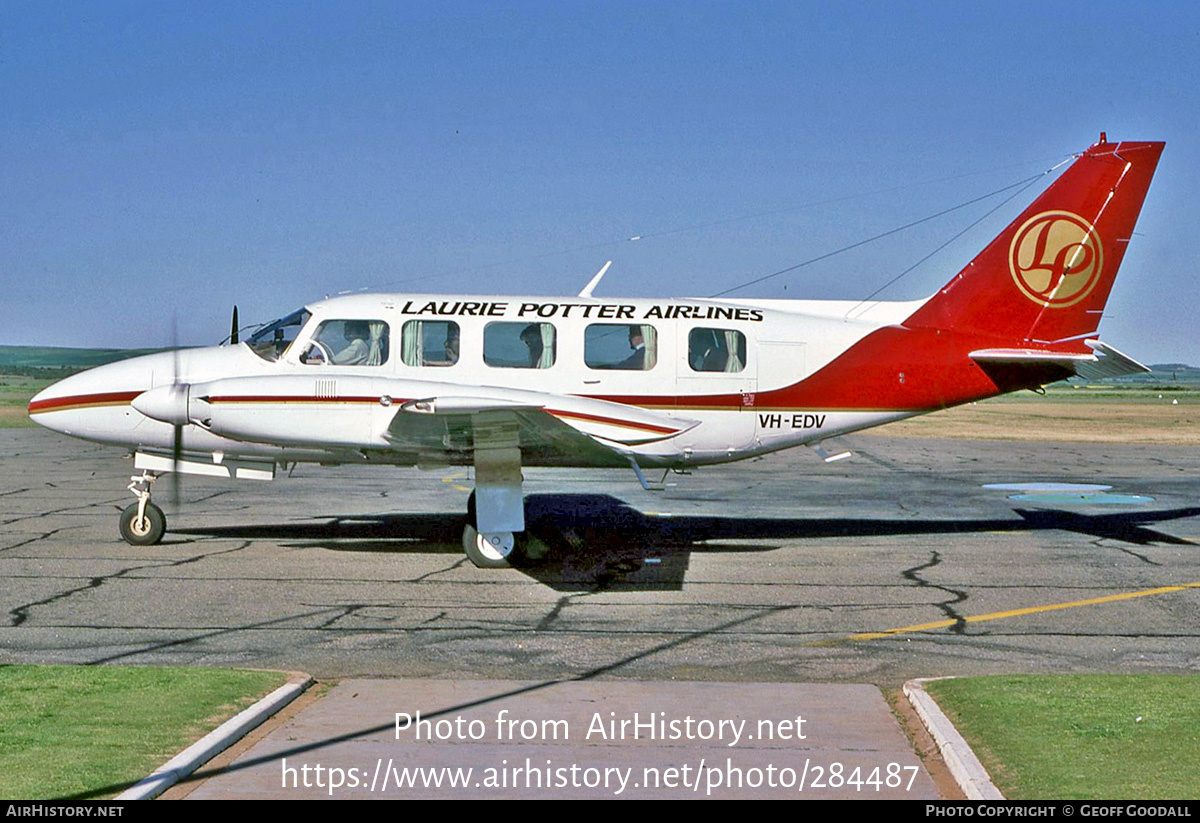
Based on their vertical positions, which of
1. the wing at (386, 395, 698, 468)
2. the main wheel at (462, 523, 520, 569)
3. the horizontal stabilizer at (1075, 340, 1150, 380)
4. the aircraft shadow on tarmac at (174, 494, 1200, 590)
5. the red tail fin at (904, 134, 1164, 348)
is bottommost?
the aircraft shadow on tarmac at (174, 494, 1200, 590)

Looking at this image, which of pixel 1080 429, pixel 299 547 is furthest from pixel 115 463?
pixel 1080 429

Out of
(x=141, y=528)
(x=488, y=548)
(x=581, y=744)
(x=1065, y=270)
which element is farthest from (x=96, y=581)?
(x=1065, y=270)

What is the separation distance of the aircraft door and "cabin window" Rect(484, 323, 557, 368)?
181cm

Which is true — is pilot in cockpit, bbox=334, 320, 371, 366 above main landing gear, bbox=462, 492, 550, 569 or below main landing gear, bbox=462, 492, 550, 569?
above

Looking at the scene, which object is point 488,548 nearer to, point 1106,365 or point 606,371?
point 606,371

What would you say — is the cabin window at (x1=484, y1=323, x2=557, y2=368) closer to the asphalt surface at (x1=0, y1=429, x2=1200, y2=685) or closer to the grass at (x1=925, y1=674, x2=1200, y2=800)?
the asphalt surface at (x1=0, y1=429, x2=1200, y2=685)

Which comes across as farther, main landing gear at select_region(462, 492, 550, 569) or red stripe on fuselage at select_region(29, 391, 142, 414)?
red stripe on fuselage at select_region(29, 391, 142, 414)

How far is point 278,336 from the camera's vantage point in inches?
645

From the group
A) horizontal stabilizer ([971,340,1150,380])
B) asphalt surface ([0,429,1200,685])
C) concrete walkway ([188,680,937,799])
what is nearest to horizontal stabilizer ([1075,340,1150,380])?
horizontal stabilizer ([971,340,1150,380])

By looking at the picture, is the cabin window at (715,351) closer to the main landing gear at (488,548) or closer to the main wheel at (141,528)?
the main landing gear at (488,548)

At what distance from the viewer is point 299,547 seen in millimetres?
16703

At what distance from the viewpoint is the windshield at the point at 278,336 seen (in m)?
16.3

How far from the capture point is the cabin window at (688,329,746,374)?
16.8m

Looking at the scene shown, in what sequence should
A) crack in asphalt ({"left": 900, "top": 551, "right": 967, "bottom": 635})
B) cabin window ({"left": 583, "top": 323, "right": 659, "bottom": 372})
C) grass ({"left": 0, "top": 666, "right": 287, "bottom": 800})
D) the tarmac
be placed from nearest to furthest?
1. grass ({"left": 0, "top": 666, "right": 287, "bottom": 800})
2. the tarmac
3. crack in asphalt ({"left": 900, "top": 551, "right": 967, "bottom": 635})
4. cabin window ({"left": 583, "top": 323, "right": 659, "bottom": 372})
